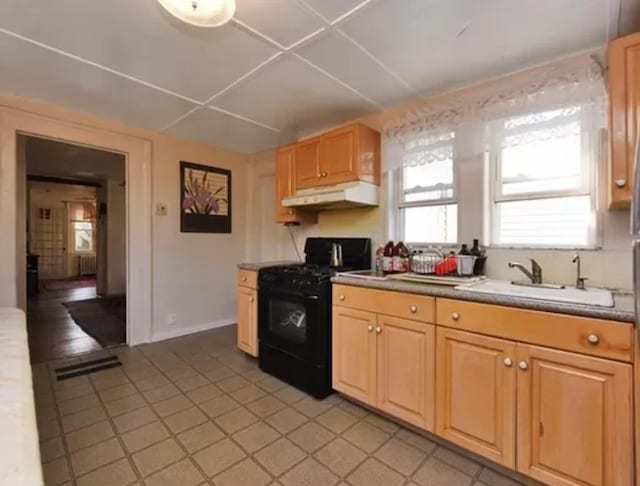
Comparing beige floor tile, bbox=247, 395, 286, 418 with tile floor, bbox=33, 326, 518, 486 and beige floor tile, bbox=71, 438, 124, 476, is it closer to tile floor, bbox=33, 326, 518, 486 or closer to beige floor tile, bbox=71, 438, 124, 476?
tile floor, bbox=33, 326, 518, 486

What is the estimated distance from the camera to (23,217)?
141 inches

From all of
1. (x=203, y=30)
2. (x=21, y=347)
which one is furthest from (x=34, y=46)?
(x=21, y=347)

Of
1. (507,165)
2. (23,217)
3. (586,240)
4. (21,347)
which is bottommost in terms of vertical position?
(21,347)

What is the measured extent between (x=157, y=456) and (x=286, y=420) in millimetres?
736

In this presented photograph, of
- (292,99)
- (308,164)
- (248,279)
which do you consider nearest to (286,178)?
(308,164)

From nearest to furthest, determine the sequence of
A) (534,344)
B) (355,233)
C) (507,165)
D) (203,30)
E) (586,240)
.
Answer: (534,344) < (203,30) < (586,240) < (507,165) < (355,233)

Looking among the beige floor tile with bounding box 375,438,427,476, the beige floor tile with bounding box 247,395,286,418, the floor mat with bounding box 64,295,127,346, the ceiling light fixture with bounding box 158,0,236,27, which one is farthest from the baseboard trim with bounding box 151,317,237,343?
the ceiling light fixture with bounding box 158,0,236,27

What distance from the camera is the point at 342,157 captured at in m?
2.79

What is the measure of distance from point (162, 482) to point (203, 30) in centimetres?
231

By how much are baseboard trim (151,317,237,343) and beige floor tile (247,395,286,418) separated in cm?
183

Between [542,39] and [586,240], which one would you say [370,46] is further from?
[586,240]

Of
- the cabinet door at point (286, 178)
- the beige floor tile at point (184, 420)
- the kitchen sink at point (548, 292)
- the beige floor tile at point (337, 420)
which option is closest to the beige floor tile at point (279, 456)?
the beige floor tile at point (337, 420)

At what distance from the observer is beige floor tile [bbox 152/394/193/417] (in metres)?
2.17

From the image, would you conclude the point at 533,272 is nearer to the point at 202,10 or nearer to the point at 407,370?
the point at 407,370
